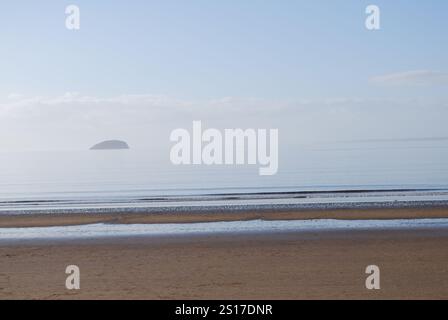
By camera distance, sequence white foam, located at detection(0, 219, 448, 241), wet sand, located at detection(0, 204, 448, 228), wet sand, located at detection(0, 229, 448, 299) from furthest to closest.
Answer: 1. wet sand, located at detection(0, 204, 448, 228)
2. white foam, located at detection(0, 219, 448, 241)
3. wet sand, located at detection(0, 229, 448, 299)

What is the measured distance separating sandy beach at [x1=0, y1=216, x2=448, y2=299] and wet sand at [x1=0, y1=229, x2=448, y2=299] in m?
0.02

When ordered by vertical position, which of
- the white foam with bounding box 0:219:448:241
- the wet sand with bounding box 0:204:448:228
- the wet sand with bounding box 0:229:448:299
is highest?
the wet sand with bounding box 0:204:448:228

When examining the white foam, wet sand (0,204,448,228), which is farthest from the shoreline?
the white foam

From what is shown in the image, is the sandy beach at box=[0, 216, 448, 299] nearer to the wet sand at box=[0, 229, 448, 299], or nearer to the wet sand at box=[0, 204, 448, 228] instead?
the wet sand at box=[0, 229, 448, 299]

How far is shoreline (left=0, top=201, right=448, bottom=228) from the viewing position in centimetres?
2273

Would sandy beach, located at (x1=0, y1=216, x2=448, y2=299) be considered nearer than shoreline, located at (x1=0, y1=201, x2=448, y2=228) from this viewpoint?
Yes

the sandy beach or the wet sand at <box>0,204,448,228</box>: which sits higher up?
the wet sand at <box>0,204,448,228</box>

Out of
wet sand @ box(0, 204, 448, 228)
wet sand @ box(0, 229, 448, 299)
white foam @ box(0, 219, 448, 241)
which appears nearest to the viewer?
wet sand @ box(0, 229, 448, 299)

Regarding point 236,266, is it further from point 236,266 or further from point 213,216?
point 213,216

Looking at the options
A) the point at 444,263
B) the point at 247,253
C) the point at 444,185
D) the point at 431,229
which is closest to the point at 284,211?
the point at 431,229

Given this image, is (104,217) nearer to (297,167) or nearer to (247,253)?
(247,253)

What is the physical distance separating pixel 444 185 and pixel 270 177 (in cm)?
1411

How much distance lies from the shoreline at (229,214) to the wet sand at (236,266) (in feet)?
14.1

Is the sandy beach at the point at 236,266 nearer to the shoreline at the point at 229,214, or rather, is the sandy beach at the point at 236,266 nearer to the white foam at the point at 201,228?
the white foam at the point at 201,228
